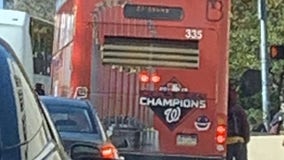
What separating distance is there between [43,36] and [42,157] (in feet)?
90.0

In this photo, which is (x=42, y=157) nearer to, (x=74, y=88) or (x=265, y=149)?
(x=74, y=88)

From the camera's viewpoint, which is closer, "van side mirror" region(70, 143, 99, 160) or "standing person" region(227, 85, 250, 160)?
"van side mirror" region(70, 143, 99, 160)

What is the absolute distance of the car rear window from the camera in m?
12.8

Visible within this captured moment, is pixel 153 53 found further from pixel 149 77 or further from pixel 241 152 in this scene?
pixel 241 152

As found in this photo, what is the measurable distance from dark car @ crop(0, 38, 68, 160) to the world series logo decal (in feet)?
34.7

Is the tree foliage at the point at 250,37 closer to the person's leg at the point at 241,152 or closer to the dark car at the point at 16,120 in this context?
the person's leg at the point at 241,152

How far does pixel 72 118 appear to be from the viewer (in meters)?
13.2

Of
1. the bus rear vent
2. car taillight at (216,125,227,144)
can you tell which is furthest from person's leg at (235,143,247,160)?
→ the bus rear vent

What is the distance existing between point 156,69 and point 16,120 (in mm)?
11517

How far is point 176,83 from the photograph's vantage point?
15.9 m

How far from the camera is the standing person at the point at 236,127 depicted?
1681 centimetres

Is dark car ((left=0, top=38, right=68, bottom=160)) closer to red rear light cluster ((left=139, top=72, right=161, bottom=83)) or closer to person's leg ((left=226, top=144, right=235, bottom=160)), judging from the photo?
red rear light cluster ((left=139, top=72, right=161, bottom=83))

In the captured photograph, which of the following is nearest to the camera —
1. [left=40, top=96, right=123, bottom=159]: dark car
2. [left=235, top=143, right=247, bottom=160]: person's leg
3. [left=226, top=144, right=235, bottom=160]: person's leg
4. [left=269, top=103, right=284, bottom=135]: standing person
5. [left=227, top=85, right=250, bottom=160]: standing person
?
[left=40, top=96, right=123, bottom=159]: dark car

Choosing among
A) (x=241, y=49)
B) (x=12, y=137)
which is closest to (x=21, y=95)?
(x=12, y=137)
